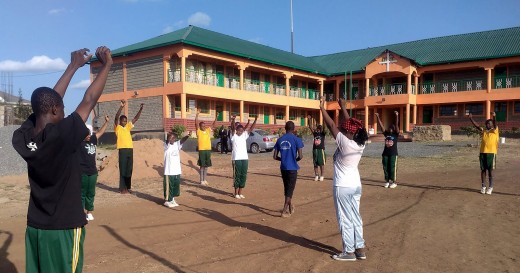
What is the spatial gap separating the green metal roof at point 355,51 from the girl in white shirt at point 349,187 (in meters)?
24.3

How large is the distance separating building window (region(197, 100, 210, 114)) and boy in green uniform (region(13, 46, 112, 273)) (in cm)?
2987

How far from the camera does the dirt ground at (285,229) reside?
17.6 feet

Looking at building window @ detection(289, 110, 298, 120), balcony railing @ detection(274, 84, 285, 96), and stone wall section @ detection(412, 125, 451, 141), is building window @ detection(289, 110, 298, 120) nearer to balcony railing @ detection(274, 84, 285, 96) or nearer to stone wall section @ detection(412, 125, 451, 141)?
balcony railing @ detection(274, 84, 285, 96)

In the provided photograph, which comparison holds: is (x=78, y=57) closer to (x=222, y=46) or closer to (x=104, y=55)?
(x=104, y=55)

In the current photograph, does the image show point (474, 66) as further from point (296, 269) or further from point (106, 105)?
point (296, 269)

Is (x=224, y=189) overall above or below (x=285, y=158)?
below

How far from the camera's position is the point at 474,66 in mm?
34500

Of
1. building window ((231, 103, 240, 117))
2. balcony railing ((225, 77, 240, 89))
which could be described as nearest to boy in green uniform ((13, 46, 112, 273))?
balcony railing ((225, 77, 240, 89))

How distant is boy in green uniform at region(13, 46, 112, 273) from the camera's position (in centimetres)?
281

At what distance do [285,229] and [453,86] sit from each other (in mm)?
33080

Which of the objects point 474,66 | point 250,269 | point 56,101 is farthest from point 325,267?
point 474,66

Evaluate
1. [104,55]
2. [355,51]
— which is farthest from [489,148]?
[355,51]

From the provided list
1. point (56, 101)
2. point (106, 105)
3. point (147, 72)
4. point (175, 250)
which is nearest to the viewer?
point (56, 101)

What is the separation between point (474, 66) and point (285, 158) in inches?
1255
